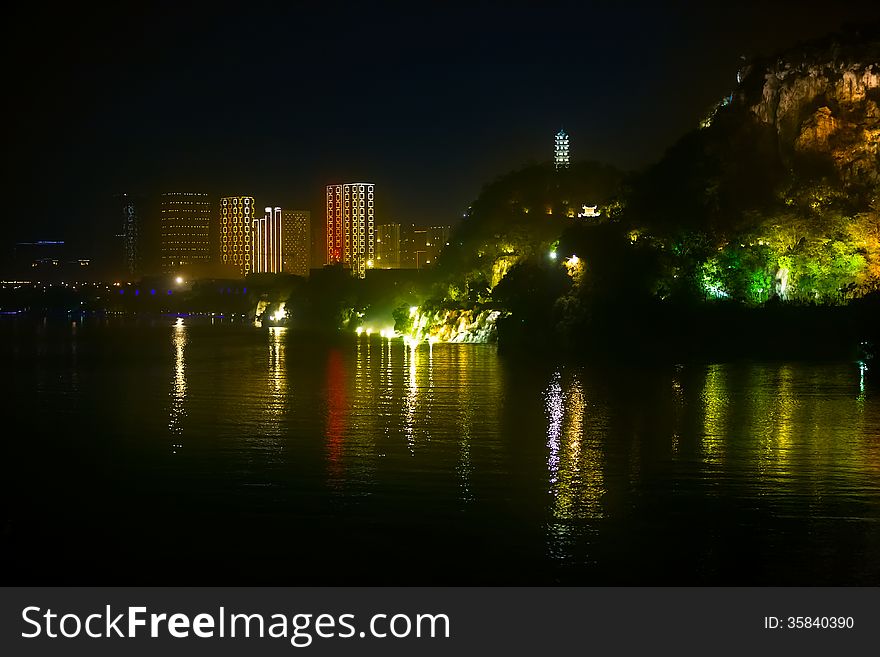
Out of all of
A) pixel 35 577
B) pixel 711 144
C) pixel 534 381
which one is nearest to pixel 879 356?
pixel 534 381

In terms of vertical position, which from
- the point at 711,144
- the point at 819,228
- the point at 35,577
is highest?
the point at 711,144

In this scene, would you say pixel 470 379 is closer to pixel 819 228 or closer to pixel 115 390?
pixel 115 390

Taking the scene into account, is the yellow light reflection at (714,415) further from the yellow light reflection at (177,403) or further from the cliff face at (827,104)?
the cliff face at (827,104)

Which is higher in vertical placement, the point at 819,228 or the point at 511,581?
the point at 819,228

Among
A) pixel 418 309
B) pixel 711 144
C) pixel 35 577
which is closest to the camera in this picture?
pixel 35 577

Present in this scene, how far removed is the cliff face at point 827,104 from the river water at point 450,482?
779 inches

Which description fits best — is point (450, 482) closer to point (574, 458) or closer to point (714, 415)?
point (574, 458)

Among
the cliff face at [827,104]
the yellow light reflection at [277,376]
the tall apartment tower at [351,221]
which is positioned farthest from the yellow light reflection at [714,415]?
the tall apartment tower at [351,221]

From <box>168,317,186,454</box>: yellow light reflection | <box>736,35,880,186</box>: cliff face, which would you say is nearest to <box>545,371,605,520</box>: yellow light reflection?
<box>168,317,186,454</box>: yellow light reflection

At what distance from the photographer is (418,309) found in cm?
7850

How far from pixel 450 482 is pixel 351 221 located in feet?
553

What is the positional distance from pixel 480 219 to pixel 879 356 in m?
42.4

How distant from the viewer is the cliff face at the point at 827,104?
54.1m

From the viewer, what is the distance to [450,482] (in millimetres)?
20172
